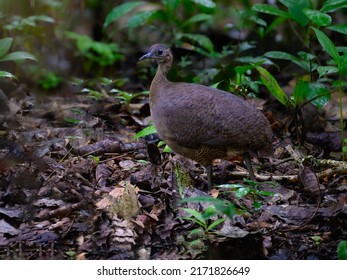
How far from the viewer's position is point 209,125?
16.1ft

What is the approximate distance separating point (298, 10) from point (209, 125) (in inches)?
73.9

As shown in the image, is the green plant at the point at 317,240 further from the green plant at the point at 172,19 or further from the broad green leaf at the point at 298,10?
the green plant at the point at 172,19

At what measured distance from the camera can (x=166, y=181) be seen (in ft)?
17.0

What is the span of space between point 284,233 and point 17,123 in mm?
2988

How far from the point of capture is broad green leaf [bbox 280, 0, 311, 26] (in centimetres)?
604

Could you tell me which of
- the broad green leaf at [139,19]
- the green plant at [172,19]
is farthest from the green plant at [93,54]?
the broad green leaf at [139,19]

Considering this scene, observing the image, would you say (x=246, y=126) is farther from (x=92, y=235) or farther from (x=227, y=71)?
(x=227, y=71)

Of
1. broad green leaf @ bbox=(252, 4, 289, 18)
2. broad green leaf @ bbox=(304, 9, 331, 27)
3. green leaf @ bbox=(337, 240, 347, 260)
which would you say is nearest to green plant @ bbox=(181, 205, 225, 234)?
green leaf @ bbox=(337, 240, 347, 260)

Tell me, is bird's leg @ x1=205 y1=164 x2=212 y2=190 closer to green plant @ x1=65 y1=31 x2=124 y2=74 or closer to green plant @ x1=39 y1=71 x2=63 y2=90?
green plant @ x1=39 y1=71 x2=63 y2=90

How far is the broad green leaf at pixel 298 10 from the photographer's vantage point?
604 cm

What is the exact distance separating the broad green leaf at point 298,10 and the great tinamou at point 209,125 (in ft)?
4.69

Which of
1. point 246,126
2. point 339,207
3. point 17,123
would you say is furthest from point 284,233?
point 17,123

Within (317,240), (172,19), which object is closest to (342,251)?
(317,240)

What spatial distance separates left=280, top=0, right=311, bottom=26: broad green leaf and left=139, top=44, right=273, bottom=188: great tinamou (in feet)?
4.69
